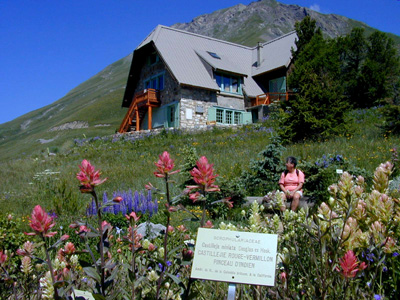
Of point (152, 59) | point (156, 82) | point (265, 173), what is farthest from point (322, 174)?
point (152, 59)

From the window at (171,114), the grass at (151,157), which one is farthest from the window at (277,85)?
the window at (171,114)

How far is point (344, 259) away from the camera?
1.79 meters

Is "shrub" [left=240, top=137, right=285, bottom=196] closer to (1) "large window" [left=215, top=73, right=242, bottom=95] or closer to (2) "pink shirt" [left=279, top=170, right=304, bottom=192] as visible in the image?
(2) "pink shirt" [left=279, top=170, right=304, bottom=192]

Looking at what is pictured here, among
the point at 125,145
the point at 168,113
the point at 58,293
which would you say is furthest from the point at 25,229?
the point at 168,113

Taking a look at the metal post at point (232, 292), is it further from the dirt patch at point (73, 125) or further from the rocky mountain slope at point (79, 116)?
the dirt patch at point (73, 125)

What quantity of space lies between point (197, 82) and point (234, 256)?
2428 centimetres

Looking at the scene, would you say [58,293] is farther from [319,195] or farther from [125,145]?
[125,145]

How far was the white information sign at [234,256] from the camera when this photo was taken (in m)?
1.88

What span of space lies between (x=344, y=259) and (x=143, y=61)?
30.1 meters

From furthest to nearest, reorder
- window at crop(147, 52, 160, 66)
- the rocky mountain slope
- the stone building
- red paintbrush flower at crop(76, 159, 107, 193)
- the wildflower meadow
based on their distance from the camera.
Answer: the rocky mountain slope, window at crop(147, 52, 160, 66), the stone building, the wildflower meadow, red paintbrush flower at crop(76, 159, 107, 193)

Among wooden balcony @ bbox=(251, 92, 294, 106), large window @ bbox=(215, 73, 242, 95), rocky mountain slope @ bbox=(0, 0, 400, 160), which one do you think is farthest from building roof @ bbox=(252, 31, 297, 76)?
rocky mountain slope @ bbox=(0, 0, 400, 160)

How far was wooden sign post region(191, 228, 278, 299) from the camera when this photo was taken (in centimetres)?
188

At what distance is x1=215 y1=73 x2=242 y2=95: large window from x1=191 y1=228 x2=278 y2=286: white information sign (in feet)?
84.6

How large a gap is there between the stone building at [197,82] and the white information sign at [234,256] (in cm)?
2304
